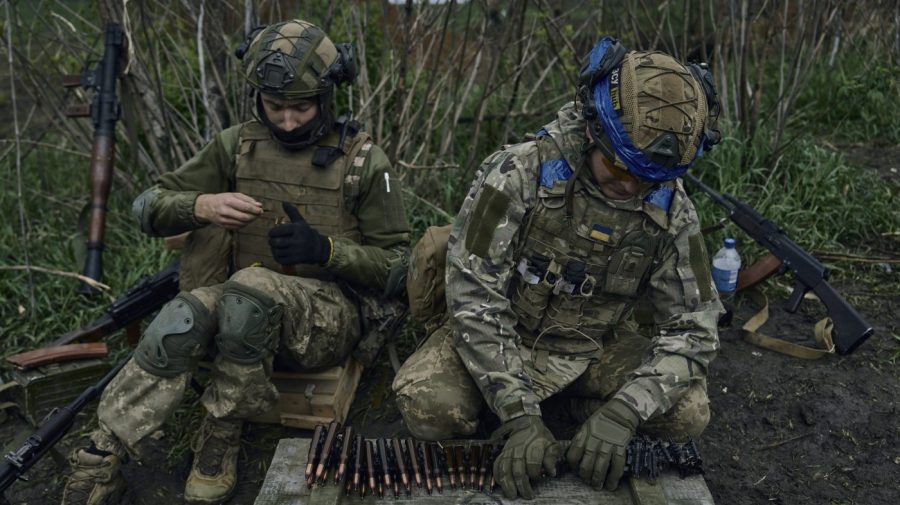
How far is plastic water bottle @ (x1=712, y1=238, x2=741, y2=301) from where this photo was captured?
17.1 feet

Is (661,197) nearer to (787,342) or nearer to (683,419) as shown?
(683,419)

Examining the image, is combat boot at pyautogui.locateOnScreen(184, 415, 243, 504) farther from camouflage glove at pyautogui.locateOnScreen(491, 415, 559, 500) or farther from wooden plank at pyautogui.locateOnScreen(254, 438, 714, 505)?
camouflage glove at pyautogui.locateOnScreen(491, 415, 559, 500)

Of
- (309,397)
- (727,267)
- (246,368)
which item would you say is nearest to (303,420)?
(309,397)

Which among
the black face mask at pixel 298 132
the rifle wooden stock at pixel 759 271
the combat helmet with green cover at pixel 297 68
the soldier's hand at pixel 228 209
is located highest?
the combat helmet with green cover at pixel 297 68

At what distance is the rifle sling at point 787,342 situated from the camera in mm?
4926

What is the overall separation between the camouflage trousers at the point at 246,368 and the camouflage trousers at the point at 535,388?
18.0 inches

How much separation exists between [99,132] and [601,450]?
12.4 feet

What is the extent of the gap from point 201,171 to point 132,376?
113cm

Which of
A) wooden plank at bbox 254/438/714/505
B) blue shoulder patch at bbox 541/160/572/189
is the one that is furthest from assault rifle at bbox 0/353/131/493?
blue shoulder patch at bbox 541/160/572/189

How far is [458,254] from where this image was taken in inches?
146

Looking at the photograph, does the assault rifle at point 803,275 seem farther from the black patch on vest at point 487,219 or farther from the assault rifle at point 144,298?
the assault rifle at point 144,298

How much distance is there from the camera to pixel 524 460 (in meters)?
3.29

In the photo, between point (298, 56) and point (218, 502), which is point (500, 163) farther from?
point (218, 502)

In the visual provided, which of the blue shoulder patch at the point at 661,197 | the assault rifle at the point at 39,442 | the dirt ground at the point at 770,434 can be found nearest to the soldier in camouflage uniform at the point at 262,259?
the assault rifle at the point at 39,442
